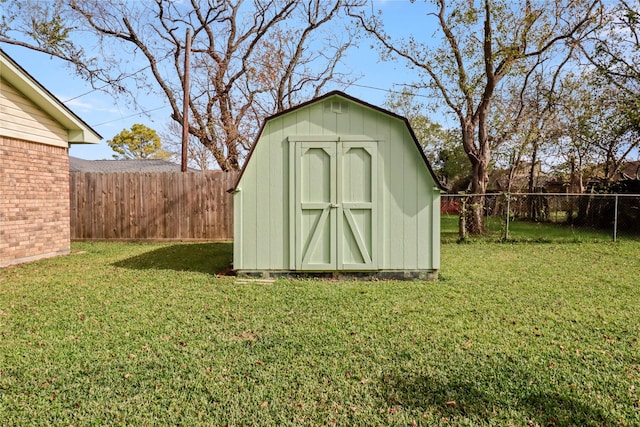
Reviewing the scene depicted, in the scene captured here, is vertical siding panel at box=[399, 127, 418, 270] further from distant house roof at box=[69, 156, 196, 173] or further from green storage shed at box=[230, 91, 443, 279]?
distant house roof at box=[69, 156, 196, 173]

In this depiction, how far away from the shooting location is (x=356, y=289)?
5.50m

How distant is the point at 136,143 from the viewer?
39531mm

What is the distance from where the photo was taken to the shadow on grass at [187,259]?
7031 mm

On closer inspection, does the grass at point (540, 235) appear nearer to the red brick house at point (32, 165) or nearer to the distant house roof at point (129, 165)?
the red brick house at point (32, 165)

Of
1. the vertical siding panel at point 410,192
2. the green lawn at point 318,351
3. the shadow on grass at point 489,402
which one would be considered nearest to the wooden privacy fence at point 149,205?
the green lawn at point 318,351

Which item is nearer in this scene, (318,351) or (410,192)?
(318,351)

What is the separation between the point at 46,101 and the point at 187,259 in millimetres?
4323

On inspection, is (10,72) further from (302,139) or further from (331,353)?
(331,353)

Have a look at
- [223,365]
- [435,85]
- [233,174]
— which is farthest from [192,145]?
[223,365]

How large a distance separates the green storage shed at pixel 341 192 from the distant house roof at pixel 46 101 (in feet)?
15.7

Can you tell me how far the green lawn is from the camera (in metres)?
2.44

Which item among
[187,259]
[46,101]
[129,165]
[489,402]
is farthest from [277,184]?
[129,165]

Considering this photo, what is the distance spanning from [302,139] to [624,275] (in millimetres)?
6040

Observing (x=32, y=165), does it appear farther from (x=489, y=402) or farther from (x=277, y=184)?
(x=489, y=402)
